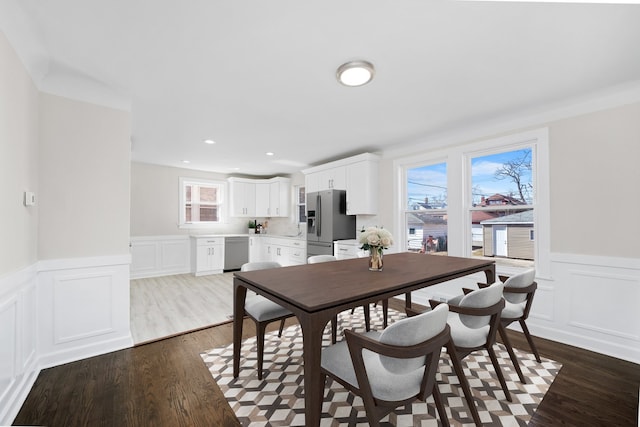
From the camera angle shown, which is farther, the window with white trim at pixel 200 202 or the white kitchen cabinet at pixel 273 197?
the white kitchen cabinet at pixel 273 197

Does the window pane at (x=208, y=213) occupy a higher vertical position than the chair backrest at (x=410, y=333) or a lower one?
higher

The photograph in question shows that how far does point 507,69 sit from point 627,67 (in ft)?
2.98

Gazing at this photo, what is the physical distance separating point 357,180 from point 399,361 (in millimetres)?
3535

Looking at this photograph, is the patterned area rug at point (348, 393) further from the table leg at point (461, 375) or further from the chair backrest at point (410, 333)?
the chair backrest at point (410, 333)

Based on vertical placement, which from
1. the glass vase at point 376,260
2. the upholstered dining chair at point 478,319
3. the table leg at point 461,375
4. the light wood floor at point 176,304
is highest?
the glass vase at point 376,260

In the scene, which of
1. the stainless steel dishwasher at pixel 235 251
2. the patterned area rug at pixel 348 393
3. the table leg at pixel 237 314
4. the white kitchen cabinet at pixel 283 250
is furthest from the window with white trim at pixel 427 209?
the stainless steel dishwasher at pixel 235 251

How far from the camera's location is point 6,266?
5.42 feet

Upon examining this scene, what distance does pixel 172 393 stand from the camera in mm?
1933

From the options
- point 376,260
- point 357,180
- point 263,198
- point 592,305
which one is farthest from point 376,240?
point 263,198

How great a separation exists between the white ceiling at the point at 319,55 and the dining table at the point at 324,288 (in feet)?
5.21

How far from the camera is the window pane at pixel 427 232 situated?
12.8 feet

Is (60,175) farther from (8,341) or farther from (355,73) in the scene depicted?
(355,73)

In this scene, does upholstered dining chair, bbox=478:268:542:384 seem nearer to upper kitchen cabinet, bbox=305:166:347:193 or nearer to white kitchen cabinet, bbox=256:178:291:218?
upper kitchen cabinet, bbox=305:166:347:193

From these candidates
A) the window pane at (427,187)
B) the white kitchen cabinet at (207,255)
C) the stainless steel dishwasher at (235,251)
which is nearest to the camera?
the window pane at (427,187)
